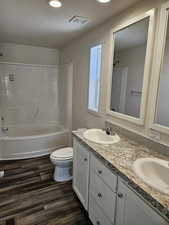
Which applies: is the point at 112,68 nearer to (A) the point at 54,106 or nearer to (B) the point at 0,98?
(A) the point at 54,106

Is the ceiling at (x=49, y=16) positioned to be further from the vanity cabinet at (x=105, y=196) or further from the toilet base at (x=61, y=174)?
the toilet base at (x=61, y=174)

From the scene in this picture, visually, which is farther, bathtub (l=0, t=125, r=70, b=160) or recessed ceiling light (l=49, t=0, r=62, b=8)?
bathtub (l=0, t=125, r=70, b=160)

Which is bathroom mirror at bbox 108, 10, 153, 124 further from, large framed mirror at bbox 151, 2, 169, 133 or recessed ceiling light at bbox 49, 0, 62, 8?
recessed ceiling light at bbox 49, 0, 62, 8

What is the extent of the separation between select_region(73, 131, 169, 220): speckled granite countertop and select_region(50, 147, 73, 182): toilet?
0.61 meters

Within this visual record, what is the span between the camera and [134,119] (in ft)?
5.74

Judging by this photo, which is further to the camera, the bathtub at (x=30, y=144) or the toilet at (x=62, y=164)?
the bathtub at (x=30, y=144)

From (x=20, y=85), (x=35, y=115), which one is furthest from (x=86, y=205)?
(x=20, y=85)

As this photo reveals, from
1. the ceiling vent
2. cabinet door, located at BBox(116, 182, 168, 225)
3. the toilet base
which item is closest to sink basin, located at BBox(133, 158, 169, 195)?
cabinet door, located at BBox(116, 182, 168, 225)

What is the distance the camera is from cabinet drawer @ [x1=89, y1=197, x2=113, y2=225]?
145 centimetres

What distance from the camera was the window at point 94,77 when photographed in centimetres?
248

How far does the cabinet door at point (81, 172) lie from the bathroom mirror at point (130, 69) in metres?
0.64

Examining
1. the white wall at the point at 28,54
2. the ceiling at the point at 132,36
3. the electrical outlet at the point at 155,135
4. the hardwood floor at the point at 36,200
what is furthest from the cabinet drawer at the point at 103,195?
the white wall at the point at 28,54

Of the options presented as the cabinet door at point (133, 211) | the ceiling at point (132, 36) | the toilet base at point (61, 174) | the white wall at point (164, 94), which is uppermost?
the ceiling at point (132, 36)

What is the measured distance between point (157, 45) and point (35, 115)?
3.44m
